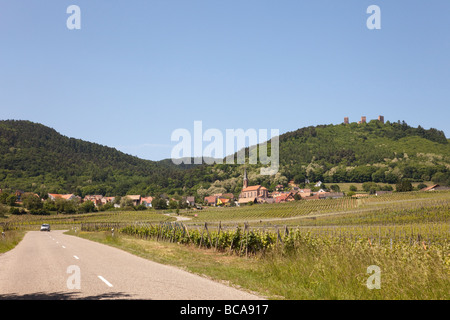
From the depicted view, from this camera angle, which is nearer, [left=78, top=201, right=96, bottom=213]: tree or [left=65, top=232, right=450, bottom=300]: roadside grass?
[left=65, top=232, right=450, bottom=300]: roadside grass

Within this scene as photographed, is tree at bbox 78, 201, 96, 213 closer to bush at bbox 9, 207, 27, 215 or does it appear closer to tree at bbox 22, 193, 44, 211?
tree at bbox 22, 193, 44, 211

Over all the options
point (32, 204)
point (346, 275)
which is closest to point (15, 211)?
point (32, 204)

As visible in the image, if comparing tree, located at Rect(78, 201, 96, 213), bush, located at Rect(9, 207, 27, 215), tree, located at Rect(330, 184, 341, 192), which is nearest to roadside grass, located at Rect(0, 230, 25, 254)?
bush, located at Rect(9, 207, 27, 215)

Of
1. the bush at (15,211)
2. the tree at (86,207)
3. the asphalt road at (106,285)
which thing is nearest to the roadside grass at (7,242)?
the asphalt road at (106,285)

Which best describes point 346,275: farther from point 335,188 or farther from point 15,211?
point 335,188

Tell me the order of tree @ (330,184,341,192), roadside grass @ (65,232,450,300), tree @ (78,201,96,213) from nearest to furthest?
roadside grass @ (65,232,450,300)
tree @ (78,201,96,213)
tree @ (330,184,341,192)

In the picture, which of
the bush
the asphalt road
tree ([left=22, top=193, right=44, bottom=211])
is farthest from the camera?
tree ([left=22, top=193, right=44, bottom=211])

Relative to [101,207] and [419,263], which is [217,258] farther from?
[101,207]

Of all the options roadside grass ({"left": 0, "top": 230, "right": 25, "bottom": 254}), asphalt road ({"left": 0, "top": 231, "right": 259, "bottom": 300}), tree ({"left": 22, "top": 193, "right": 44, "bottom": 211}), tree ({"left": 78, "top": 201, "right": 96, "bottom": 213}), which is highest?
asphalt road ({"left": 0, "top": 231, "right": 259, "bottom": 300})

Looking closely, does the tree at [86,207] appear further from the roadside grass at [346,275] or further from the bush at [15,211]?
the roadside grass at [346,275]

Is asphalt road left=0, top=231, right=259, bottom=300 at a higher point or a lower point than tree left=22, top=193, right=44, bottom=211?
higher

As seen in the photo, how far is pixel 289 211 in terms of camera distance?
386ft
